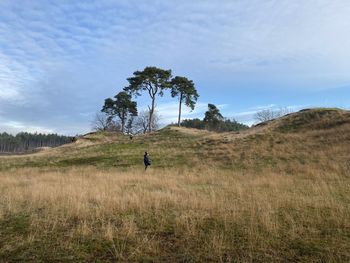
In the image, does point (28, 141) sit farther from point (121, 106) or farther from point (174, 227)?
point (174, 227)

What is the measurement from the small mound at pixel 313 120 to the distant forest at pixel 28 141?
12907 centimetres

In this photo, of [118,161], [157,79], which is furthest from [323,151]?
[157,79]

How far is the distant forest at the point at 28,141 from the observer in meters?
153

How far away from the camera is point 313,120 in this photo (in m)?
40.4

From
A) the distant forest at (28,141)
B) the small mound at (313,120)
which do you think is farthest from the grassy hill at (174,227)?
the distant forest at (28,141)

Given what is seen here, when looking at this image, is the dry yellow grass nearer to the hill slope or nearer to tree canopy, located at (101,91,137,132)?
the hill slope

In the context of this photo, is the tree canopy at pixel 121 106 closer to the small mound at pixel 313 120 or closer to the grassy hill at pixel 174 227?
the small mound at pixel 313 120

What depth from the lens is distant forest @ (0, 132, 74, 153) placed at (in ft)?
502

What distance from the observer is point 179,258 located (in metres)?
4.71

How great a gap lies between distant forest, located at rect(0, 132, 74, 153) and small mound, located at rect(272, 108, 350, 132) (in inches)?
5082

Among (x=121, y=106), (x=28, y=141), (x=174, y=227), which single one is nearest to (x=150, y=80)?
(x=121, y=106)

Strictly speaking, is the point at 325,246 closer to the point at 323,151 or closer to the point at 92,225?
the point at 92,225

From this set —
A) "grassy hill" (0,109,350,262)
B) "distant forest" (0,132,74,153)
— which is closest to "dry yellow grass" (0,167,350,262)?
"grassy hill" (0,109,350,262)

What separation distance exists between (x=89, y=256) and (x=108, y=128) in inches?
3244
